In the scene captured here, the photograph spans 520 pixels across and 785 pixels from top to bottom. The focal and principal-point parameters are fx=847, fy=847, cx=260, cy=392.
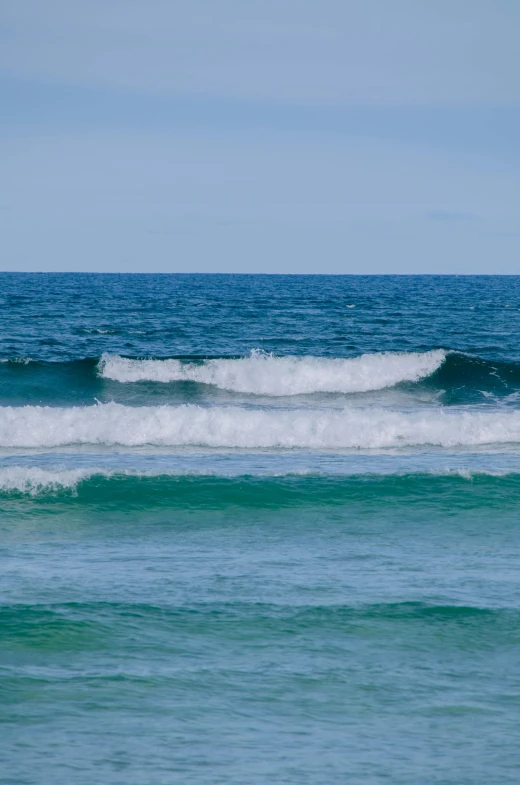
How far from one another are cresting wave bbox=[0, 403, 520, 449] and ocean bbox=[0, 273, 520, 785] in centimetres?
5

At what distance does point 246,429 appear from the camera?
17.2 metres

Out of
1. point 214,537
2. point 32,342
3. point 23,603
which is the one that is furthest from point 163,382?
point 23,603

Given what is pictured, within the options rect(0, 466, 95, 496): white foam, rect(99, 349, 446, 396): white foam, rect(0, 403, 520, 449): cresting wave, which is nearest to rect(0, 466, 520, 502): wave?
rect(0, 466, 95, 496): white foam

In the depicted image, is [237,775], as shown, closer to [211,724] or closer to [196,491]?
[211,724]

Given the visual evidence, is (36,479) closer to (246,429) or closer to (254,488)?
(254,488)

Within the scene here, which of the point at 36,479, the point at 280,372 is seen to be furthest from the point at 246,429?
the point at 280,372

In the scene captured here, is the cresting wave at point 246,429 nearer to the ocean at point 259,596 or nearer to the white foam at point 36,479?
the ocean at point 259,596

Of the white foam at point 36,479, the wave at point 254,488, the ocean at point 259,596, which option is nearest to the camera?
the ocean at point 259,596

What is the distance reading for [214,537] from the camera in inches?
428

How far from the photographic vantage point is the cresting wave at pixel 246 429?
16.8 meters

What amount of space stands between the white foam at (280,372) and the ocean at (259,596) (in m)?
1.95

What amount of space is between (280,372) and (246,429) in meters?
8.72

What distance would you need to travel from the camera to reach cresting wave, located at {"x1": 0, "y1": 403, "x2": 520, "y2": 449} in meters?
16.8

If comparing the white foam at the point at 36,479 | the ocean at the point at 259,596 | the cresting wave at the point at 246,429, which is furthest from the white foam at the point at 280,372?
the white foam at the point at 36,479
